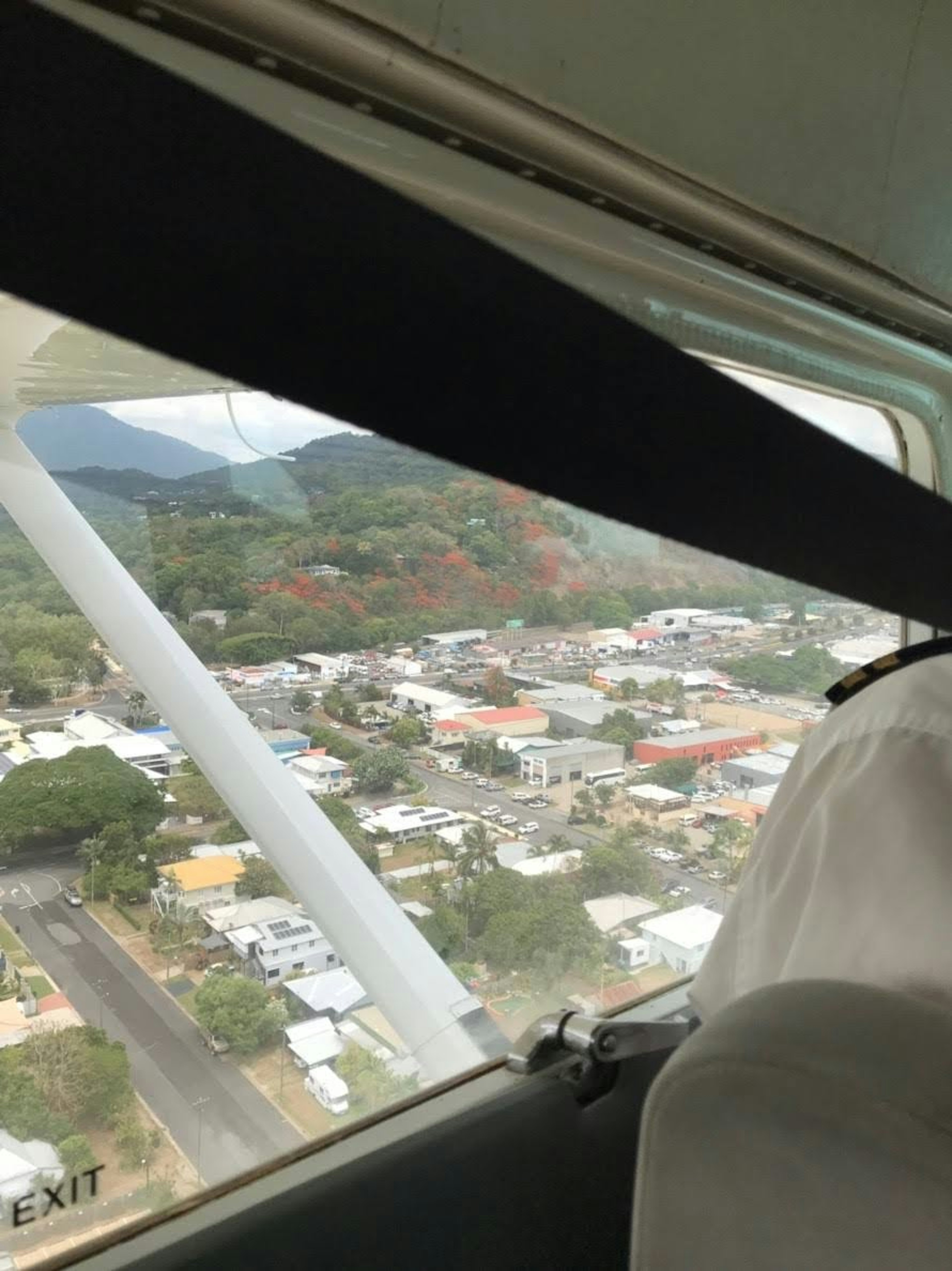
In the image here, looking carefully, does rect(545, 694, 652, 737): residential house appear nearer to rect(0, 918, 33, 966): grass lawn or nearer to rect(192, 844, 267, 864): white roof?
rect(192, 844, 267, 864): white roof

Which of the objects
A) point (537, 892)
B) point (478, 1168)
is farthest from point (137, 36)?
point (537, 892)

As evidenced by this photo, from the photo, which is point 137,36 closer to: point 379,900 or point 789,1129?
point 789,1129

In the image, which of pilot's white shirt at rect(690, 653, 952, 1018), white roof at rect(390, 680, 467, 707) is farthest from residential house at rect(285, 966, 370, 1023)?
pilot's white shirt at rect(690, 653, 952, 1018)

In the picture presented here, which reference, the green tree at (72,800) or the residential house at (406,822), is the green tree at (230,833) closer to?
the green tree at (72,800)

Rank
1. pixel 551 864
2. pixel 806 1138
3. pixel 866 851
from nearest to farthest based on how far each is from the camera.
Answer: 1. pixel 806 1138
2. pixel 866 851
3. pixel 551 864

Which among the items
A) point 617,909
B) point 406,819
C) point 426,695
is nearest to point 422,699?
point 426,695

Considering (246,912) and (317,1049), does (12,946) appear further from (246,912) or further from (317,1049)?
(317,1049)

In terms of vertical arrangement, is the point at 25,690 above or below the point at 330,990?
above

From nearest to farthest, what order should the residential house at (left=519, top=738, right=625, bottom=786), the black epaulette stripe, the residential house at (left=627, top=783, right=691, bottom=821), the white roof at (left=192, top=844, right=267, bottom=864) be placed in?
the black epaulette stripe < the white roof at (left=192, top=844, right=267, bottom=864) < the residential house at (left=519, top=738, right=625, bottom=786) < the residential house at (left=627, top=783, right=691, bottom=821)
